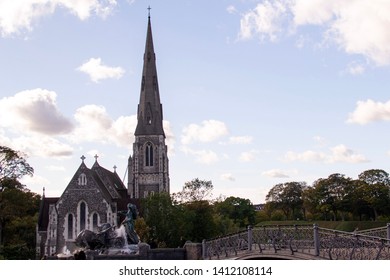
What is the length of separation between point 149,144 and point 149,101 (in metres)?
4.60

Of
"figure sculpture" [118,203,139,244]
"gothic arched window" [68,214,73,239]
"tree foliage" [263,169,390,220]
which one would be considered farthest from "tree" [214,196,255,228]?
"figure sculpture" [118,203,139,244]

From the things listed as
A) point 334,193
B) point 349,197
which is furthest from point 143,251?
point 334,193

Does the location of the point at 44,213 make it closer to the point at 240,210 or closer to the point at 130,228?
the point at 130,228

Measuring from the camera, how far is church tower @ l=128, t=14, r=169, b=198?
59.9 m

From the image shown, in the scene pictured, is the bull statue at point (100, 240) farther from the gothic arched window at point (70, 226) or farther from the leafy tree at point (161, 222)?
the gothic arched window at point (70, 226)

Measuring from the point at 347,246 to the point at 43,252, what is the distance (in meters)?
33.6

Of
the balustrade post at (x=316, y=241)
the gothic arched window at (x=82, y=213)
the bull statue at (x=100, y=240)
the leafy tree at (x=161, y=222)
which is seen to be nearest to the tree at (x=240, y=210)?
the leafy tree at (x=161, y=222)

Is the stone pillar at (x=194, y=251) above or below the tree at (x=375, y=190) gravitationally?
below

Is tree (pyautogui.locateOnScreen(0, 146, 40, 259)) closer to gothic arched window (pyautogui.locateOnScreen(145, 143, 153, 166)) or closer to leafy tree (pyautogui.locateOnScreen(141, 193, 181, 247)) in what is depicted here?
leafy tree (pyautogui.locateOnScreen(141, 193, 181, 247))

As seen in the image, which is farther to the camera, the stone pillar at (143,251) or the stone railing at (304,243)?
the stone pillar at (143,251)

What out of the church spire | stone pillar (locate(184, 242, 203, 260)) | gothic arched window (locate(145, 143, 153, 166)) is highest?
the church spire

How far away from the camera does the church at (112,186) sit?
46.4 meters

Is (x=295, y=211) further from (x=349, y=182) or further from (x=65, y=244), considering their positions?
(x=65, y=244)

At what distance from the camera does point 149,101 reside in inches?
2459
